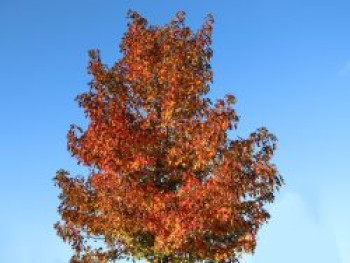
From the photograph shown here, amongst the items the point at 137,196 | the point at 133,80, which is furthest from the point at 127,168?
the point at 133,80

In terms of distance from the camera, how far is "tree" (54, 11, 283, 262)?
770 inches

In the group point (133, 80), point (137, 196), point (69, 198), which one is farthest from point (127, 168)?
point (133, 80)

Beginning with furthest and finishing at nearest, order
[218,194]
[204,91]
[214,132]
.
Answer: [204,91], [214,132], [218,194]

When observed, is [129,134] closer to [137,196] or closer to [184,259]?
[137,196]

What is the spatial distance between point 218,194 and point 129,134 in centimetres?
392

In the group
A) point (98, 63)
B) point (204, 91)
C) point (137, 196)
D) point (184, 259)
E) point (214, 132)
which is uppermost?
point (98, 63)

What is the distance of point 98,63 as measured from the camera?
77.4 ft

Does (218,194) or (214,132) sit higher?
(214,132)

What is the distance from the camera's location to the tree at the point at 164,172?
19.6 metres

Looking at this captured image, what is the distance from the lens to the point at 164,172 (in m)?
21.5

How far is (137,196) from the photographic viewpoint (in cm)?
2009

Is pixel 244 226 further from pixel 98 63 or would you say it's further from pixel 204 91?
pixel 98 63

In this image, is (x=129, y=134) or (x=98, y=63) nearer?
(x=129, y=134)

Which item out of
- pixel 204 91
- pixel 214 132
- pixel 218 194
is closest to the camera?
pixel 218 194
